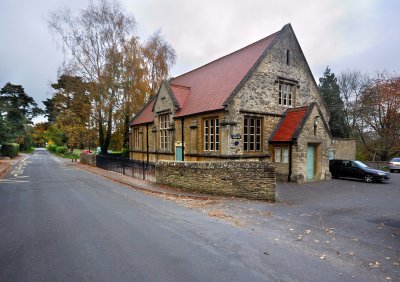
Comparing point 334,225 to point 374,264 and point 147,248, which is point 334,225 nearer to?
point 374,264

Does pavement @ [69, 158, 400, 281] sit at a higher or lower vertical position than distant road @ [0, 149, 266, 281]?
lower

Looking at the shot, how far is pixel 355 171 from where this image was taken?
18.9m

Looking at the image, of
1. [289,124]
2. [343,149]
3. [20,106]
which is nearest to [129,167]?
[289,124]

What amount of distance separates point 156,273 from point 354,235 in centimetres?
578

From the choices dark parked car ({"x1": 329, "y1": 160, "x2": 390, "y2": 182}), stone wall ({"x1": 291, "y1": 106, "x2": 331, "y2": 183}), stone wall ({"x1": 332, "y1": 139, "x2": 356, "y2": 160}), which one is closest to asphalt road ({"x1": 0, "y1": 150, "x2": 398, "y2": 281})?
stone wall ({"x1": 291, "y1": 106, "x2": 331, "y2": 183})

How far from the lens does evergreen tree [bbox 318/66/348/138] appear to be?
1769 inches

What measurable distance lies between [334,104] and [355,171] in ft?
104

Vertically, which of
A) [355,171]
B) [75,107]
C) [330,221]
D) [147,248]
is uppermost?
[75,107]

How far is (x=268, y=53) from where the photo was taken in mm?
18844

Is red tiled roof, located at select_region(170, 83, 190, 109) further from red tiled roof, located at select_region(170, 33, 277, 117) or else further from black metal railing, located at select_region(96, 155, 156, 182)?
black metal railing, located at select_region(96, 155, 156, 182)

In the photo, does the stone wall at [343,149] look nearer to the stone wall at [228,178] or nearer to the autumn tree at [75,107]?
the stone wall at [228,178]

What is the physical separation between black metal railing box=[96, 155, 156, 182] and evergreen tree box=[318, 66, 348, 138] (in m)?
38.9

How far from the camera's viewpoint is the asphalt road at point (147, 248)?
446 centimetres

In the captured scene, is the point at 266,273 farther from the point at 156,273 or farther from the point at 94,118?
the point at 94,118
